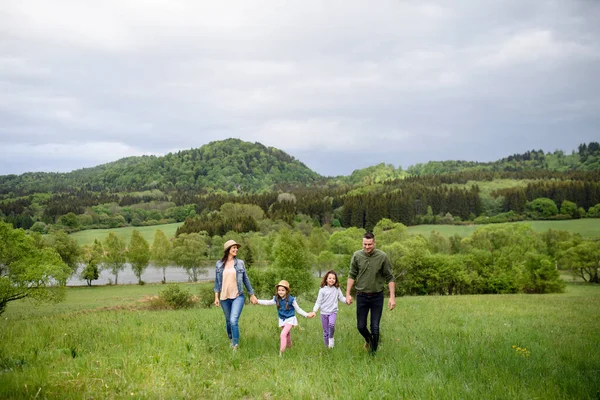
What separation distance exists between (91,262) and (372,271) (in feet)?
265

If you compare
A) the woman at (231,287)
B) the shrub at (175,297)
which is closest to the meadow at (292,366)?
the woman at (231,287)

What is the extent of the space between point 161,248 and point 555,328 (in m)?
85.4

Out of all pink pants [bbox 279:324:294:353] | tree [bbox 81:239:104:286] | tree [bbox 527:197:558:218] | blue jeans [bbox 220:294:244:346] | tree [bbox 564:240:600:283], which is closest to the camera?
pink pants [bbox 279:324:294:353]

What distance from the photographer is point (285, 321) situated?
892cm

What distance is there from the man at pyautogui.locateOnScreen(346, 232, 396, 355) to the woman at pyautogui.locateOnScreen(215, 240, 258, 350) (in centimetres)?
247

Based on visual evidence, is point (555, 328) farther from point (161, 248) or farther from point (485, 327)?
point (161, 248)

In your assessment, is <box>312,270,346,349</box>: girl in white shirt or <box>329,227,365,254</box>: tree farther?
<box>329,227,365,254</box>: tree

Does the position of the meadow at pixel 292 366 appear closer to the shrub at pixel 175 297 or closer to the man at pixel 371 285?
the man at pixel 371 285

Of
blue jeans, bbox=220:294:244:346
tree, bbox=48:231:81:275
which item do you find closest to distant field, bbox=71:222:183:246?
tree, bbox=48:231:81:275

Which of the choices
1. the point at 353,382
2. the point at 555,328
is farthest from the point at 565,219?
the point at 353,382

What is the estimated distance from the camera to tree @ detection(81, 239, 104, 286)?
7475cm

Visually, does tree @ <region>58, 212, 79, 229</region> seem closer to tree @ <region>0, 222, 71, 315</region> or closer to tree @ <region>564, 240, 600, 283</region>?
tree @ <region>0, 222, 71, 315</region>

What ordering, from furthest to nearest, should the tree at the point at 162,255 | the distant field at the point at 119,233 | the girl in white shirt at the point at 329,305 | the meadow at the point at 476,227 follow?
the distant field at the point at 119,233 < the meadow at the point at 476,227 < the tree at the point at 162,255 < the girl in white shirt at the point at 329,305

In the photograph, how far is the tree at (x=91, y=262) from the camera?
7475 centimetres
